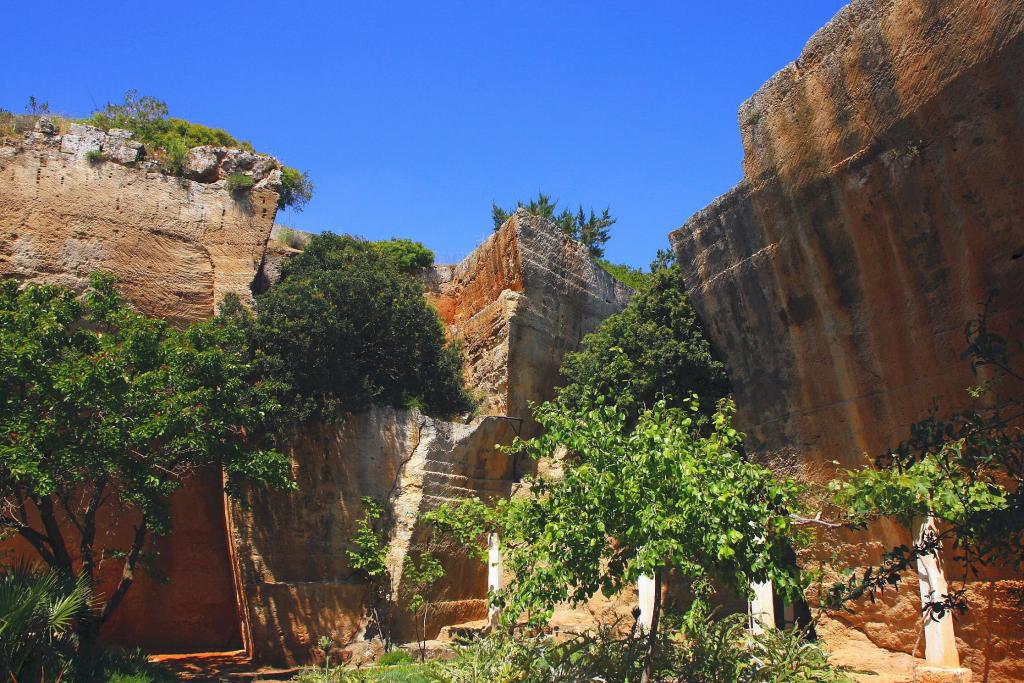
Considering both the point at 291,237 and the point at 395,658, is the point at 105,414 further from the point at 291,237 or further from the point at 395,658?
the point at 291,237

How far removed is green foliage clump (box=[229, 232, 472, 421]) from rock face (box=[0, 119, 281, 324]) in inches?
63.9

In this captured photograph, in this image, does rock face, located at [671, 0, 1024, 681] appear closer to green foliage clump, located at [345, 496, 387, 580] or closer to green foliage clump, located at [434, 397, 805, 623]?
green foliage clump, located at [434, 397, 805, 623]

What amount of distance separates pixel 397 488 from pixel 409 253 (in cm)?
926

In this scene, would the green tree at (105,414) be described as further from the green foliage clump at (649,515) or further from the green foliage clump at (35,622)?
the green foliage clump at (649,515)

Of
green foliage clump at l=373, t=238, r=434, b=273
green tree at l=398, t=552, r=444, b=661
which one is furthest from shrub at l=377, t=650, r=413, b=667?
green foliage clump at l=373, t=238, r=434, b=273

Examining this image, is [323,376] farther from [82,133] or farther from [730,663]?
[730,663]

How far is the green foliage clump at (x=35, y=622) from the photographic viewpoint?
7633mm

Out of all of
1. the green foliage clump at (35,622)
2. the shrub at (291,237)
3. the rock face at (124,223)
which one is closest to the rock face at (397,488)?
the green foliage clump at (35,622)

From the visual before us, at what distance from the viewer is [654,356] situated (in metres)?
14.5

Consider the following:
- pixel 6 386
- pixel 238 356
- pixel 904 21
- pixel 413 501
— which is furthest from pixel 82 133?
pixel 904 21

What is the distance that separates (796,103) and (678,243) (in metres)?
2.92

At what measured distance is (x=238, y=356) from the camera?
1309cm

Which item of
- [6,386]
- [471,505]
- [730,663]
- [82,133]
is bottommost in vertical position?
[730,663]

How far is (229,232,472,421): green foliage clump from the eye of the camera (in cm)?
1402
